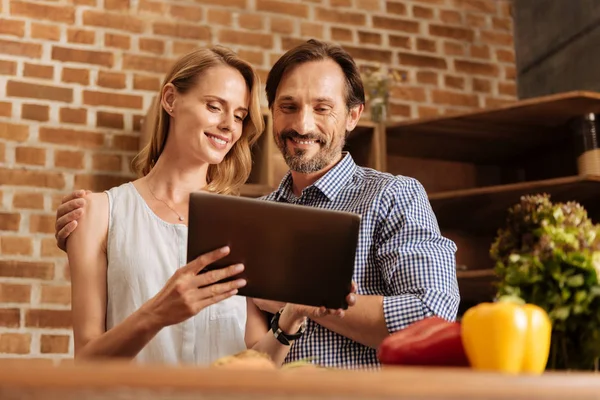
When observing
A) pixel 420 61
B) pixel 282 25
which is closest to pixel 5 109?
pixel 282 25

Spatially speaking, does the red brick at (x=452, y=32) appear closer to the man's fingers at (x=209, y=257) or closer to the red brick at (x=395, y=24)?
the red brick at (x=395, y=24)

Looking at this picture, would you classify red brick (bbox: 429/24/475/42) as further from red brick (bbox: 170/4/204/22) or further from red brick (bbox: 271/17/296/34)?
red brick (bbox: 170/4/204/22)

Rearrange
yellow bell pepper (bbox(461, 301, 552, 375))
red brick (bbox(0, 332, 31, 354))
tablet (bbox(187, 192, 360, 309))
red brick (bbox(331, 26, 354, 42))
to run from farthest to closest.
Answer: red brick (bbox(331, 26, 354, 42)) < red brick (bbox(0, 332, 31, 354)) < tablet (bbox(187, 192, 360, 309)) < yellow bell pepper (bbox(461, 301, 552, 375))

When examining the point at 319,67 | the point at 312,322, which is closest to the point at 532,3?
the point at 319,67

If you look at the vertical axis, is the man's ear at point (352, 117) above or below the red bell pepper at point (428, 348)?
above

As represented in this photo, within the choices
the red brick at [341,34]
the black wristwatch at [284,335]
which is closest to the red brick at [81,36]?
the red brick at [341,34]

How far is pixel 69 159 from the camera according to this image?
297cm

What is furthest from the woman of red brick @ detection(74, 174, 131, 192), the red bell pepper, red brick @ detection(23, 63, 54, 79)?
red brick @ detection(23, 63, 54, 79)

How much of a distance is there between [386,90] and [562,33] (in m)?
0.91

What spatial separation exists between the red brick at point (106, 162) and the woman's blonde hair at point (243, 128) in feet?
3.41

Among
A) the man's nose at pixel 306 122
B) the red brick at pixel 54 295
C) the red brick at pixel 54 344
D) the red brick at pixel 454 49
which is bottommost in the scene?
the red brick at pixel 54 344

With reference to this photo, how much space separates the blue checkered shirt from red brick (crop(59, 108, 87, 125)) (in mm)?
1576

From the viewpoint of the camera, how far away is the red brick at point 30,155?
292 cm

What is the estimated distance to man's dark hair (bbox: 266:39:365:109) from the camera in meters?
2.01
